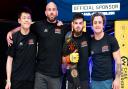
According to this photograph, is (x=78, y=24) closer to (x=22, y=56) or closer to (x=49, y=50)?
(x=49, y=50)

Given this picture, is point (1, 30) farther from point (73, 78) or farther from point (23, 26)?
point (73, 78)

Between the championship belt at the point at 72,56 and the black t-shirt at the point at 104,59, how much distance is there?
8.7 inches

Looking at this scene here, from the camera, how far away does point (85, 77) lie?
4.36 m

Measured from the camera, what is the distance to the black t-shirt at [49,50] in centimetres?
448

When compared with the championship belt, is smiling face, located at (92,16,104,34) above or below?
above

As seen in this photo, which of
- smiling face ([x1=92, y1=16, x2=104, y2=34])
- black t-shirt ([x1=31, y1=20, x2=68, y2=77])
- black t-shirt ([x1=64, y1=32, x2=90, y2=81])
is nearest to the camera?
smiling face ([x1=92, y1=16, x2=104, y2=34])

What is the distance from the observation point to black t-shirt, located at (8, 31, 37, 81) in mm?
4434

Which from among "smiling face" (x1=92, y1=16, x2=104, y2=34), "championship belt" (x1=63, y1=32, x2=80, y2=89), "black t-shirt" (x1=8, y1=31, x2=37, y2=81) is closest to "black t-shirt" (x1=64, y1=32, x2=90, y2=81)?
"championship belt" (x1=63, y1=32, x2=80, y2=89)

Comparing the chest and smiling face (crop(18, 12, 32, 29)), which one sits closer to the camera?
the chest

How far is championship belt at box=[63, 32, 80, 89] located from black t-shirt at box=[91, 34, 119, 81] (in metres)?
0.22

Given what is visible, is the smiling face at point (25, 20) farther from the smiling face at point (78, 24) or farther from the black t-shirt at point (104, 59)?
the black t-shirt at point (104, 59)

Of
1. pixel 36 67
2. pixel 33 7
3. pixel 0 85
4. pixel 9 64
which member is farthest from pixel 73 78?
pixel 33 7

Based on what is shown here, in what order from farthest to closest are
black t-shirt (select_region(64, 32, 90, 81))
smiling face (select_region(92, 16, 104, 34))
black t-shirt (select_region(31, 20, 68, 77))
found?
black t-shirt (select_region(31, 20, 68, 77))
black t-shirt (select_region(64, 32, 90, 81))
smiling face (select_region(92, 16, 104, 34))

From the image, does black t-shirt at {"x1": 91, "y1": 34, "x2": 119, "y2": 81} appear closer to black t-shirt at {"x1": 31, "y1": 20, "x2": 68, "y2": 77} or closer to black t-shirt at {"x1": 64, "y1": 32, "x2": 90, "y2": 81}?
black t-shirt at {"x1": 64, "y1": 32, "x2": 90, "y2": 81}
